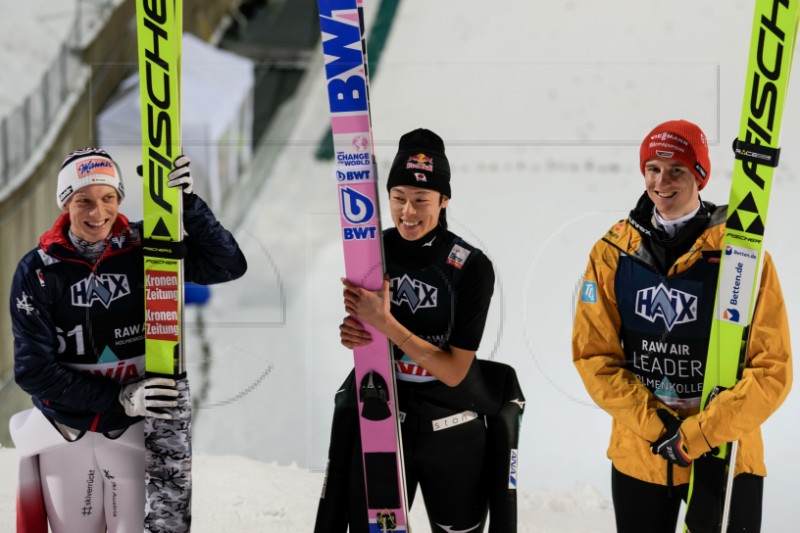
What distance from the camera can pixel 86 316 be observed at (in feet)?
8.95

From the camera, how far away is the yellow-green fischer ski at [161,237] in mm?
2754

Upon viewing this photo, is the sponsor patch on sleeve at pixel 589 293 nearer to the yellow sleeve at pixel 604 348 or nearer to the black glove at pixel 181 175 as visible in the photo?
the yellow sleeve at pixel 604 348

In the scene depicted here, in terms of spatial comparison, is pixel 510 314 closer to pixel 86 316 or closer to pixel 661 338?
pixel 661 338

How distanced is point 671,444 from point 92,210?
163cm

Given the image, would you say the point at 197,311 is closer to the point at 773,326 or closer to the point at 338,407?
the point at 338,407

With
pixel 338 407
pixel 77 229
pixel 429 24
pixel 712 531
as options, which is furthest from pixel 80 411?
pixel 429 24

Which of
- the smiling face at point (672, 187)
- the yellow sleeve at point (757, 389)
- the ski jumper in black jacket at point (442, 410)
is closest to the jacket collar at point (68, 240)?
the ski jumper in black jacket at point (442, 410)

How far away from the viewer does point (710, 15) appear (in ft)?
26.3

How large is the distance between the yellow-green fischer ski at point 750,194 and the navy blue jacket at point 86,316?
1334 mm

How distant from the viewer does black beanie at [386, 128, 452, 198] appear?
263cm

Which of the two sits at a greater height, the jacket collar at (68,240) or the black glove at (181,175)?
the black glove at (181,175)

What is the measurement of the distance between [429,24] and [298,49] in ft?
4.93

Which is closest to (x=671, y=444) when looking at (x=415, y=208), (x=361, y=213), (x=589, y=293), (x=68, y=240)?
(x=589, y=293)

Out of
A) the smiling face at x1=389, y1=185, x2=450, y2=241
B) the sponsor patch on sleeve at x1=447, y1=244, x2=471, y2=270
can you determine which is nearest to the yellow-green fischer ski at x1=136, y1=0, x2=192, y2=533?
the smiling face at x1=389, y1=185, x2=450, y2=241
